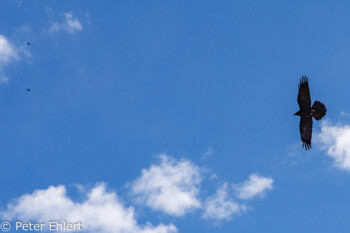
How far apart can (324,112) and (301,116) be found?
1.97 metres

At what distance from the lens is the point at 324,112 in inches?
1855

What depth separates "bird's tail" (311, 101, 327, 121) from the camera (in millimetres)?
Answer: 46781

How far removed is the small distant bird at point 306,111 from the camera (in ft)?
151

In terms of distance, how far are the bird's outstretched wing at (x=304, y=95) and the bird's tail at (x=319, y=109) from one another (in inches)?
19.4

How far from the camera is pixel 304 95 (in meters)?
46.2

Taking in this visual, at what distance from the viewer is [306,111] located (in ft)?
155

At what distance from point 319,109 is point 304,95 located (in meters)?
1.91

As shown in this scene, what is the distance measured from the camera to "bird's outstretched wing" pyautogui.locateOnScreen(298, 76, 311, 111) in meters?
45.8

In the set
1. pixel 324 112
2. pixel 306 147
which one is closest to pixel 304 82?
pixel 324 112

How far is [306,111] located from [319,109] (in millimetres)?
1091

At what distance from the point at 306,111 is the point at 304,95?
1.75 meters

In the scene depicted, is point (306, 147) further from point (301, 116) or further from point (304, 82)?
point (304, 82)

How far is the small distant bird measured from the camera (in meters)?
46.0

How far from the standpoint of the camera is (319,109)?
154 ft
